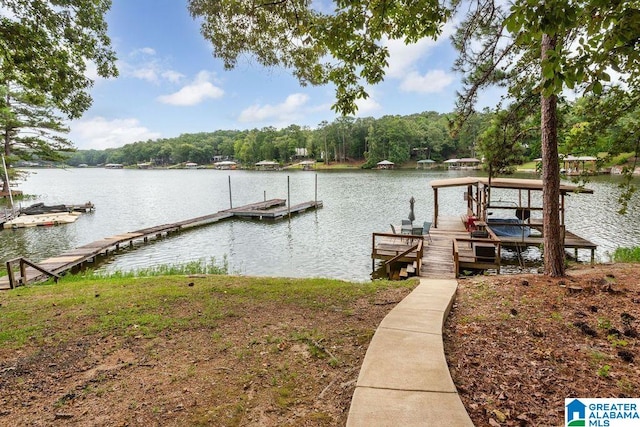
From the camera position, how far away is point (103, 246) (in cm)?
1509

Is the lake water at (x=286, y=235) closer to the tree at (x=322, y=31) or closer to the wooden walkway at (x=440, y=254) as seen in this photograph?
the wooden walkway at (x=440, y=254)

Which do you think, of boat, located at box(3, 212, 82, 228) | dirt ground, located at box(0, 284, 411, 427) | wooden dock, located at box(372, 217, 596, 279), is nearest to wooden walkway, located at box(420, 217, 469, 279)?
wooden dock, located at box(372, 217, 596, 279)

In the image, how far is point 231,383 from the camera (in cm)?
309

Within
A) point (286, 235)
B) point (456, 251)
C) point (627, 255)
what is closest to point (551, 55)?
point (456, 251)

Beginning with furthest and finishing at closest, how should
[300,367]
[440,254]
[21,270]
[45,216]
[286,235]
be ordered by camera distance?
[45,216] → [286,235] → [440,254] → [21,270] → [300,367]

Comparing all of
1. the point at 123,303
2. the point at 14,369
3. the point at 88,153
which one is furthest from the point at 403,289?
the point at 88,153

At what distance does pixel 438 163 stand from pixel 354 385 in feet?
287

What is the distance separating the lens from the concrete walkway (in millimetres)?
2395

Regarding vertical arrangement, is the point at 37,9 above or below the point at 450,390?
above

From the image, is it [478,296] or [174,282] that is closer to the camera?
[478,296]

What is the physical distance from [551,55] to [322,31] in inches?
139

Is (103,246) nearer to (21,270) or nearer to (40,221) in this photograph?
(21,270)

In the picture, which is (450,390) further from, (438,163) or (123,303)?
(438,163)

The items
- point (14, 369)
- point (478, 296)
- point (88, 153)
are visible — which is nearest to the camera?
point (14, 369)
